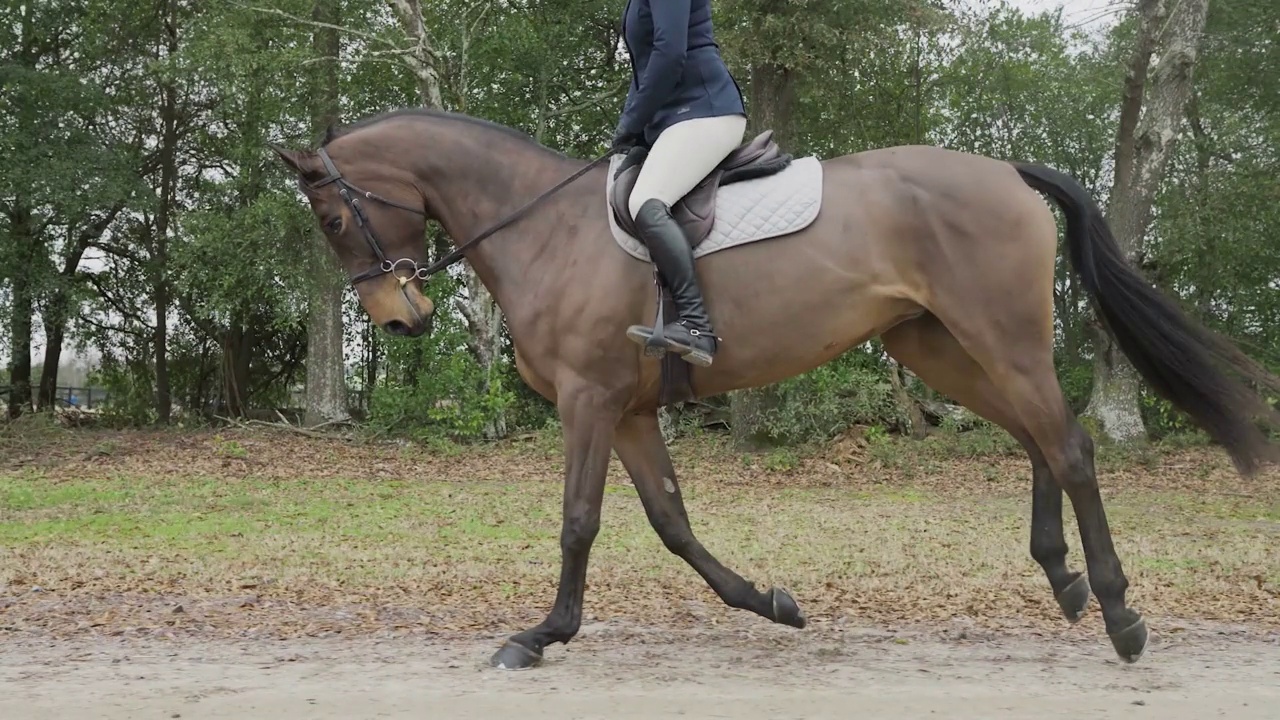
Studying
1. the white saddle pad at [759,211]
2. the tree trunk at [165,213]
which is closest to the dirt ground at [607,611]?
the white saddle pad at [759,211]

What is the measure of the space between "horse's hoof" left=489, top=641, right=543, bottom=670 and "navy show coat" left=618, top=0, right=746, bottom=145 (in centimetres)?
244

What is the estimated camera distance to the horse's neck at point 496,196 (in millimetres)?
5656

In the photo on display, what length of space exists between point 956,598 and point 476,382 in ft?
47.3

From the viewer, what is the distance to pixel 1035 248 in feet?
17.7

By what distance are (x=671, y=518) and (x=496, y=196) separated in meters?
1.81

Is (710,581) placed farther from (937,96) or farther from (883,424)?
A: (937,96)

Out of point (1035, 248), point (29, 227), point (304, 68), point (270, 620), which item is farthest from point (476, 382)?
point (1035, 248)

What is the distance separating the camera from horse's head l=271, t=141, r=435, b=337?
5684 mm

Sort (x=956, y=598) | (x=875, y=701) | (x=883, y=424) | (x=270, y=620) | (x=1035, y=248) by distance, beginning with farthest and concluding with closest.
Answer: (x=883, y=424) < (x=956, y=598) < (x=270, y=620) < (x=1035, y=248) < (x=875, y=701)

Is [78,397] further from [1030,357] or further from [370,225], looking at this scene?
[1030,357]

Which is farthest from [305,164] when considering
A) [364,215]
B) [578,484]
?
[578,484]

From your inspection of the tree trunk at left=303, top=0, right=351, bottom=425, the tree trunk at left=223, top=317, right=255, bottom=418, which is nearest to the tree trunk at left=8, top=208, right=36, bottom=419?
the tree trunk at left=223, top=317, right=255, bottom=418

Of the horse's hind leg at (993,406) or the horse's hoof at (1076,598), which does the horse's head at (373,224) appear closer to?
the horse's hind leg at (993,406)

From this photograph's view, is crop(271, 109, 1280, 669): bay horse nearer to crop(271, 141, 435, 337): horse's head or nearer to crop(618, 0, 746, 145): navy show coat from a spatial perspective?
crop(271, 141, 435, 337): horse's head
